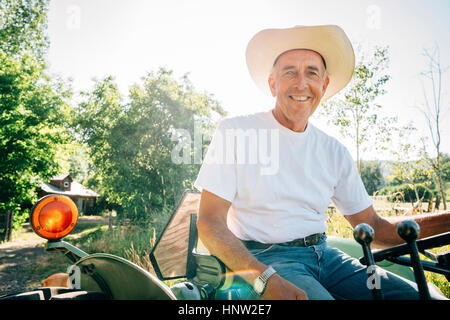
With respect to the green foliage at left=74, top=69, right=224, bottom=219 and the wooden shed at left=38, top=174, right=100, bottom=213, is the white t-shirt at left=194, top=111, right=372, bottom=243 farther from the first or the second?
the wooden shed at left=38, top=174, right=100, bottom=213

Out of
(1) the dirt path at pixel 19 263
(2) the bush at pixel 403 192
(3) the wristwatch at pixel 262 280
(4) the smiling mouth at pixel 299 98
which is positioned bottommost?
(1) the dirt path at pixel 19 263

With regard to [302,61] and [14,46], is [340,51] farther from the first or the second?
[14,46]

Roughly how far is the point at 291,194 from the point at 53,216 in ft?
4.03

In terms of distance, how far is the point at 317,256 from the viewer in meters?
1.64

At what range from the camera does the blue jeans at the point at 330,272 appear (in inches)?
→ 55.9

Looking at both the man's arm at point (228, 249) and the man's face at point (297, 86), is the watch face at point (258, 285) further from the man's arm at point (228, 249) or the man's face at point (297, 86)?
the man's face at point (297, 86)

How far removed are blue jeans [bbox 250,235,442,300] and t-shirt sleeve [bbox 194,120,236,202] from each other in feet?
1.29

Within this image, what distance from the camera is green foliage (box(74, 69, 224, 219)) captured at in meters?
15.0

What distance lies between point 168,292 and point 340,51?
2.04 meters

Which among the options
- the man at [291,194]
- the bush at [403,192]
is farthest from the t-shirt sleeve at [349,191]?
the bush at [403,192]

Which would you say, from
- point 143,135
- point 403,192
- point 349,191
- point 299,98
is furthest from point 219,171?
point 143,135

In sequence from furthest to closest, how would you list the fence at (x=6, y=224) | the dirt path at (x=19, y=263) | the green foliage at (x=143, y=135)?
the fence at (x=6, y=224)
the green foliage at (x=143, y=135)
the dirt path at (x=19, y=263)

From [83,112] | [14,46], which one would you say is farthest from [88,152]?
[14,46]

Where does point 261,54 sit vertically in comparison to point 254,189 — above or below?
above
